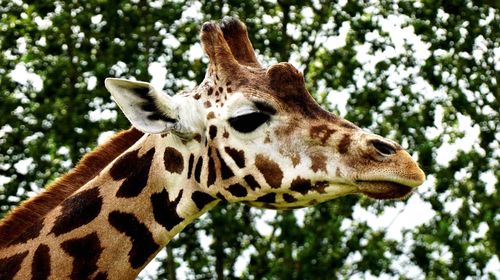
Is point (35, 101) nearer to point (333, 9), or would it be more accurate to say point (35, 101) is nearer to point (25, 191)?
point (25, 191)

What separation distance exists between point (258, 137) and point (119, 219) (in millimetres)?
948

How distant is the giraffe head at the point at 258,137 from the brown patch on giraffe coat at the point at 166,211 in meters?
0.18

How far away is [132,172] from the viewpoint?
6.17 m

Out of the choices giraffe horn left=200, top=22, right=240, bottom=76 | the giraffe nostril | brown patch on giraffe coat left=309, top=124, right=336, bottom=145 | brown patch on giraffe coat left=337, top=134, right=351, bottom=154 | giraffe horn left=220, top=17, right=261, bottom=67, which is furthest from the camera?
giraffe horn left=220, top=17, right=261, bottom=67

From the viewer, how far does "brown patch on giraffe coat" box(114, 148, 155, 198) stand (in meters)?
6.12

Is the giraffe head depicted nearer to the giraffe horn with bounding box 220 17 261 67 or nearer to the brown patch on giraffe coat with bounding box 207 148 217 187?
the brown patch on giraffe coat with bounding box 207 148 217 187

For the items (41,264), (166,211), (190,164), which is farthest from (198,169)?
(41,264)

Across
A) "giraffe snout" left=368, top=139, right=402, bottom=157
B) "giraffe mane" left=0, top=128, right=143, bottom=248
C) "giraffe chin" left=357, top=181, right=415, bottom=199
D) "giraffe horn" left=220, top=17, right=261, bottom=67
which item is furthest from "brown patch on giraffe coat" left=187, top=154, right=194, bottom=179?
"giraffe snout" left=368, top=139, right=402, bottom=157

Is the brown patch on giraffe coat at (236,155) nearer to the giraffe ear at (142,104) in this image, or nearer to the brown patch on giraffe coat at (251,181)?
the brown patch on giraffe coat at (251,181)

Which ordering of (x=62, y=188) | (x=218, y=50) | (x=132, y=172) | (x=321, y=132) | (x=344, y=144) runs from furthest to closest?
1. (x=218, y=50)
2. (x=62, y=188)
3. (x=132, y=172)
4. (x=321, y=132)
5. (x=344, y=144)

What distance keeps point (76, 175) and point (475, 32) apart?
15364 mm

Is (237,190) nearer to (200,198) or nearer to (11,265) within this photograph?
(200,198)

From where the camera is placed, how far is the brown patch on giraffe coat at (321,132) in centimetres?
592

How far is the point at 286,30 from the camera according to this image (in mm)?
21469
